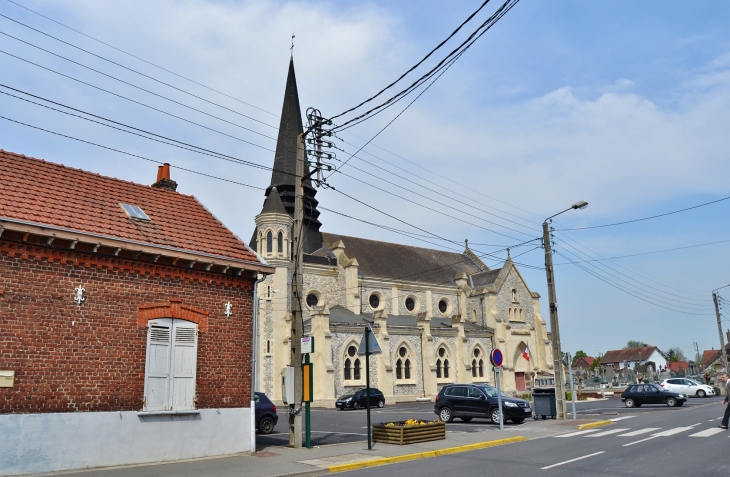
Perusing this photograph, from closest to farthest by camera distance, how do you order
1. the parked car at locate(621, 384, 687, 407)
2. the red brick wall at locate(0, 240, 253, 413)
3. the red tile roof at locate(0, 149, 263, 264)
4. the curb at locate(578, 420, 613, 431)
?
the red brick wall at locate(0, 240, 253, 413), the red tile roof at locate(0, 149, 263, 264), the curb at locate(578, 420, 613, 431), the parked car at locate(621, 384, 687, 407)

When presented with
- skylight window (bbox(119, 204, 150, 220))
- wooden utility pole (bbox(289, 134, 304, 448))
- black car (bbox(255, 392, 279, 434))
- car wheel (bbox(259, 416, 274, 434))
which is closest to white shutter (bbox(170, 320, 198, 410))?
wooden utility pole (bbox(289, 134, 304, 448))

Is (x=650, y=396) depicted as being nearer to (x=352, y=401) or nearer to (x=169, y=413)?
(x=352, y=401)

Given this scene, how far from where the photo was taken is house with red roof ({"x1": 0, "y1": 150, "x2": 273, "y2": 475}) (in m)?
10.8

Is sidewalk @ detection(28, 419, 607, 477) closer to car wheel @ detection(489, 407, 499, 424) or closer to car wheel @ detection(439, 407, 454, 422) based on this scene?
car wheel @ detection(489, 407, 499, 424)

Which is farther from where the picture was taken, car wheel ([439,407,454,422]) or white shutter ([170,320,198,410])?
car wheel ([439,407,454,422])

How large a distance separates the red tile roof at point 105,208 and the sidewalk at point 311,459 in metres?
4.80

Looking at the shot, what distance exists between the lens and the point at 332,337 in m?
36.4

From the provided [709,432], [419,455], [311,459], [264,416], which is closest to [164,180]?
[264,416]

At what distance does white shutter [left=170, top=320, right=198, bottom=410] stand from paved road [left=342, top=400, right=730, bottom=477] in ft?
14.5

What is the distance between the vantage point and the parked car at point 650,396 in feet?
98.5

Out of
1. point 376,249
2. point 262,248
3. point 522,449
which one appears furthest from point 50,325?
point 376,249

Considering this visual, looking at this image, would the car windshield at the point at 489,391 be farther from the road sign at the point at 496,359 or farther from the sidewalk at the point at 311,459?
the sidewalk at the point at 311,459

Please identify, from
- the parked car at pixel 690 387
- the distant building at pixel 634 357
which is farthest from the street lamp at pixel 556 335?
the distant building at pixel 634 357

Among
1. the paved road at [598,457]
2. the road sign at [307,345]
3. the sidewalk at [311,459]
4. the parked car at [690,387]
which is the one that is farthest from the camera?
the parked car at [690,387]
